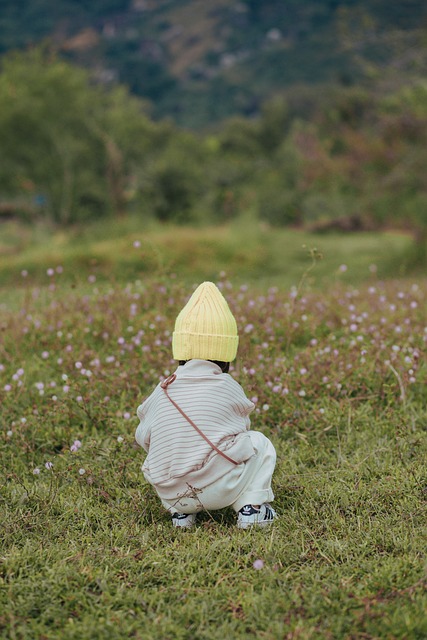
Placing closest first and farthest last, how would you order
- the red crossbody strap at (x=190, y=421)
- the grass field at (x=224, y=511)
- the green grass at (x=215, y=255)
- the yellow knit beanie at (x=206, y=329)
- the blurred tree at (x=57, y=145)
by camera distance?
1. the grass field at (x=224, y=511)
2. the red crossbody strap at (x=190, y=421)
3. the yellow knit beanie at (x=206, y=329)
4. the green grass at (x=215, y=255)
5. the blurred tree at (x=57, y=145)

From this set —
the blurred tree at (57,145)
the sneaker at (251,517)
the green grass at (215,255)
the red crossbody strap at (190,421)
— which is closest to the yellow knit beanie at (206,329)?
the red crossbody strap at (190,421)

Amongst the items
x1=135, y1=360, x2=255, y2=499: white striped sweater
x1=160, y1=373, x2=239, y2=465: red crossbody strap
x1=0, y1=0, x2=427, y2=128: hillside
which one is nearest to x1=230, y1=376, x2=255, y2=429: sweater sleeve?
x1=135, y1=360, x2=255, y2=499: white striped sweater

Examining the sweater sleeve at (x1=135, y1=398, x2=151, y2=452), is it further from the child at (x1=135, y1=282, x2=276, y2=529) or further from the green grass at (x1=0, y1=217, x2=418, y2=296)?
the green grass at (x1=0, y1=217, x2=418, y2=296)

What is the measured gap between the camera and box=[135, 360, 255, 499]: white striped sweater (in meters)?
3.00

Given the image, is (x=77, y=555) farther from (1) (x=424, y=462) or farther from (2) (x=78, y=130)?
(2) (x=78, y=130)

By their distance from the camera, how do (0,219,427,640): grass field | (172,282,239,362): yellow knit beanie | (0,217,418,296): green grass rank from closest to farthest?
(0,219,427,640): grass field
(172,282,239,362): yellow knit beanie
(0,217,418,296): green grass

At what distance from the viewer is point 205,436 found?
9.86ft

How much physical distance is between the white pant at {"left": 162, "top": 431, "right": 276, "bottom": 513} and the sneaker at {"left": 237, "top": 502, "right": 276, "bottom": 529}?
0.03 meters

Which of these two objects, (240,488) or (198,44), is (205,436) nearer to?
(240,488)

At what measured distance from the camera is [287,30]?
116 metres

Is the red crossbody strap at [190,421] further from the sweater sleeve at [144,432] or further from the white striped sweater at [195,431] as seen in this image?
the sweater sleeve at [144,432]

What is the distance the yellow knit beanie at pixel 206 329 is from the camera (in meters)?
3.09

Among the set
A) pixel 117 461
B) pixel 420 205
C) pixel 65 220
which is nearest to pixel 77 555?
pixel 117 461

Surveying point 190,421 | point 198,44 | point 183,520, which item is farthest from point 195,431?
point 198,44
